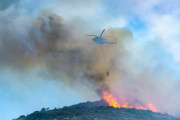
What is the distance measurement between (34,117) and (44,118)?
451 cm

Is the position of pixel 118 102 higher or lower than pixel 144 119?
higher

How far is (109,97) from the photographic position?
112875 millimetres

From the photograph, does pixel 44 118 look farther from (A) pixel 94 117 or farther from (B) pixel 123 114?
(B) pixel 123 114

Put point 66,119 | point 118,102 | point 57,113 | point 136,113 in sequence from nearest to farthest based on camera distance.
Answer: point 66,119
point 57,113
point 136,113
point 118,102

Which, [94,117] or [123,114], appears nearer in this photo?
[94,117]

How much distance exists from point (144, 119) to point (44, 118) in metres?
36.8

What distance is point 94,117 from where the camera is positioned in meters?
69.7

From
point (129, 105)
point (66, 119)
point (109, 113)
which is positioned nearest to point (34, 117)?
point (66, 119)

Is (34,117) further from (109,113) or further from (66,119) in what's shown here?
(109,113)

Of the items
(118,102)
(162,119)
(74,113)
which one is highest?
(118,102)

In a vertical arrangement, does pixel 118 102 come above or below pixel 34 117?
above

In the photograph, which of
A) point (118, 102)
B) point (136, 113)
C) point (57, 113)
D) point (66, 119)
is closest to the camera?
point (66, 119)

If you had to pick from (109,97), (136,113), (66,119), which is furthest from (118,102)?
(66,119)

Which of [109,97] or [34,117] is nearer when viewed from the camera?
[34,117]
